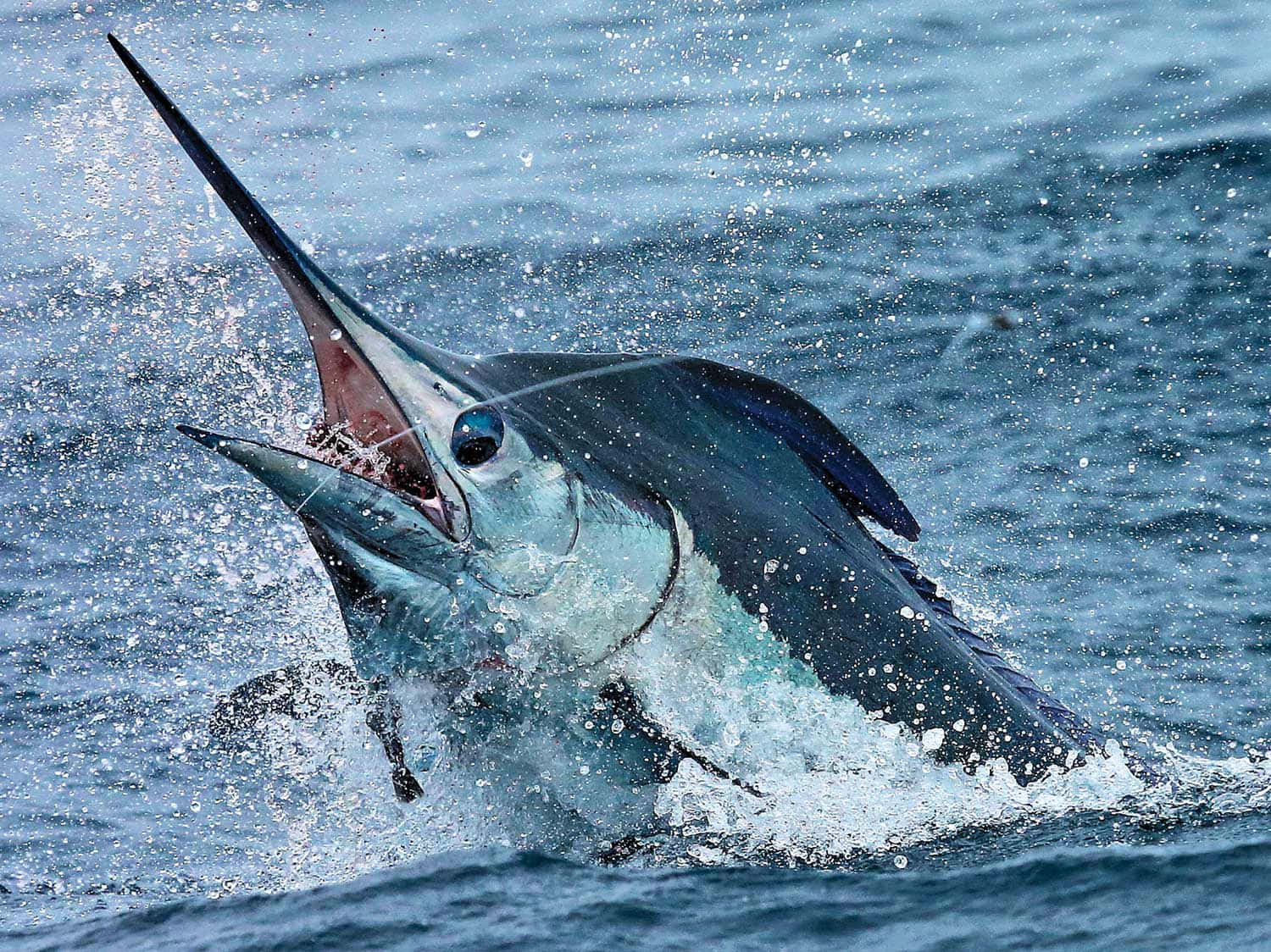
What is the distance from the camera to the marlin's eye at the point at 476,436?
2.68m

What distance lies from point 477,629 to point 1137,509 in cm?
298

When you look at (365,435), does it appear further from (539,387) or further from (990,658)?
(990,658)

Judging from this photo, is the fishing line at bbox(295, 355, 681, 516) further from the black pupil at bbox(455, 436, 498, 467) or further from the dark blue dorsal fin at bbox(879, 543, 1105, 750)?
the dark blue dorsal fin at bbox(879, 543, 1105, 750)

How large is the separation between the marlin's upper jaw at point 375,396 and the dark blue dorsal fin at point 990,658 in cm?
110

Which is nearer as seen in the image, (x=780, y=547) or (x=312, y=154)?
(x=780, y=547)

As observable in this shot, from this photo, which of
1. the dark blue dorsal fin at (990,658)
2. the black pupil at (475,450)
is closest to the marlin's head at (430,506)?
the black pupil at (475,450)

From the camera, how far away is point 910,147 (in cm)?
760

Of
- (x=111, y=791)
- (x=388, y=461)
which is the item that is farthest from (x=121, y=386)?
(x=388, y=461)

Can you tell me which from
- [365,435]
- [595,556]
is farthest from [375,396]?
[595,556]

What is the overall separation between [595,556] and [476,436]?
336 millimetres

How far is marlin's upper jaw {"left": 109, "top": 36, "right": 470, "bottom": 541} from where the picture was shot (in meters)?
2.62

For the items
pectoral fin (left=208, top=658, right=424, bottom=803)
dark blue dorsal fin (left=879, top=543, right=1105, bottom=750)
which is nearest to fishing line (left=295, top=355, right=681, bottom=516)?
pectoral fin (left=208, top=658, right=424, bottom=803)

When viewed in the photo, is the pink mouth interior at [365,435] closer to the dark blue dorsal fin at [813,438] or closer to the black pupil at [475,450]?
the black pupil at [475,450]

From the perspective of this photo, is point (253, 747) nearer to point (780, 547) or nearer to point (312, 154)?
point (780, 547)
